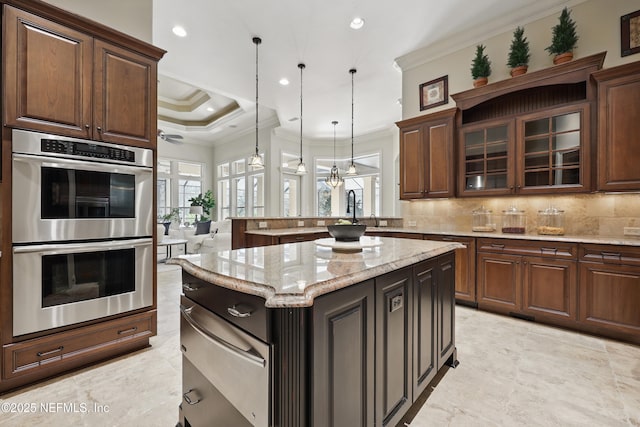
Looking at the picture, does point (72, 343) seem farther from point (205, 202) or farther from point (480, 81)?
point (205, 202)

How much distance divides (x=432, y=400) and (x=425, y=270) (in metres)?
0.84

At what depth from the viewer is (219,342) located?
3.63 ft

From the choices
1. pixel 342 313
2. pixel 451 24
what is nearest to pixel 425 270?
pixel 342 313

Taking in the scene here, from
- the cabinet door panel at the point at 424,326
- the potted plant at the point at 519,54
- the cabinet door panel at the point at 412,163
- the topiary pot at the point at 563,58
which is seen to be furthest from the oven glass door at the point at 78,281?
the topiary pot at the point at 563,58

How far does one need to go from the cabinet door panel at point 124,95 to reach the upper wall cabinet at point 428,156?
3192 mm

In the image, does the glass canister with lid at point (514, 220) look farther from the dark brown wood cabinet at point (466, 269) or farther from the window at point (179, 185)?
the window at point (179, 185)

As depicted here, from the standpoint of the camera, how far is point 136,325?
2254mm

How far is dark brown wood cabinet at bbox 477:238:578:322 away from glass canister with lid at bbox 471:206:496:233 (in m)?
0.50

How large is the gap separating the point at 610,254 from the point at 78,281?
170 inches

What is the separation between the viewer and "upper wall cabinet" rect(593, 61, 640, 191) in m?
2.54

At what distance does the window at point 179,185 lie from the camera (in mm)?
8375

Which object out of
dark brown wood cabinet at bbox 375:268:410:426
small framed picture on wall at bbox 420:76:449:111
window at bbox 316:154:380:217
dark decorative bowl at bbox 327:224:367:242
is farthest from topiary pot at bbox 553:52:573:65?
window at bbox 316:154:380:217

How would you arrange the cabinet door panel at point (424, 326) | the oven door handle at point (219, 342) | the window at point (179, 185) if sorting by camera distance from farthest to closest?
the window at point (179, 185)
the cabinet door panel at point (424, 326)
the oven door handle at point (219, 342)

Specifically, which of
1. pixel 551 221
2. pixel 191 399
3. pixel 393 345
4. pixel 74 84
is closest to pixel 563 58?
pixel 551 221
